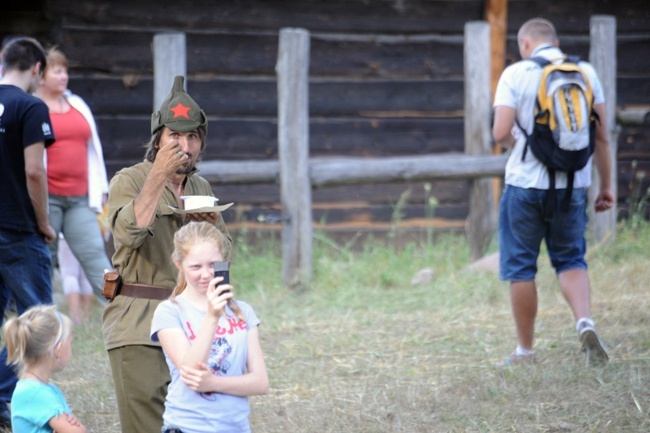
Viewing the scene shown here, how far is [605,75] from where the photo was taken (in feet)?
25.8

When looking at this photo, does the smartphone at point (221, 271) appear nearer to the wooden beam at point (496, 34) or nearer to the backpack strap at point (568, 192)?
the backpack strap at point (568, 192)

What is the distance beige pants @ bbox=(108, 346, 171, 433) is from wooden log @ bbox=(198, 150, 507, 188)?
159 inches

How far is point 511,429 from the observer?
13.8 feet

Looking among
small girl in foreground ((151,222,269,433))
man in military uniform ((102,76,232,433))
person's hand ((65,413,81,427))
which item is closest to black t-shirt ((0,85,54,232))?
man in military uniform ((102,76,232,433))

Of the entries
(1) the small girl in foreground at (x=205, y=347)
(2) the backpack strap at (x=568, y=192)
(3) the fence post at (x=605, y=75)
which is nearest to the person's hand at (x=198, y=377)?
(1) the small girl in foreground at (x=205, y=347)

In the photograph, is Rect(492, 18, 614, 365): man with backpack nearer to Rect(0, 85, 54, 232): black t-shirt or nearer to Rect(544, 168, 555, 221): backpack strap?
Rect(544, 168, 555, 221): backpack strap

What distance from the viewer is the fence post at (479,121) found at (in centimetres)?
773

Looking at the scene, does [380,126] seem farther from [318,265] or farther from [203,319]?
[203,319]

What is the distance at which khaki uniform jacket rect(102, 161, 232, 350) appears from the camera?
3316 millimetres

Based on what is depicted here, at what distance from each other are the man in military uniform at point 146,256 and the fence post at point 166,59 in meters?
3.80

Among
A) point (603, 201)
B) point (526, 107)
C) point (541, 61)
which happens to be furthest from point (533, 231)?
point (541, 61)

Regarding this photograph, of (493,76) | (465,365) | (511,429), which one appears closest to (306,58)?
(493,76)

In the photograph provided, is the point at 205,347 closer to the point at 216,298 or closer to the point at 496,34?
the point at 216,298

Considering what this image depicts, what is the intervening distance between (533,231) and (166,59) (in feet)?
11.6
